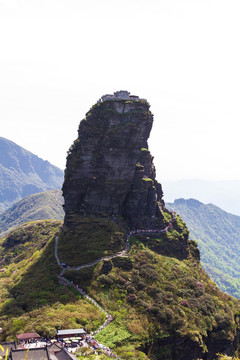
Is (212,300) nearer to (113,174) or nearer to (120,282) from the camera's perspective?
(120,282)

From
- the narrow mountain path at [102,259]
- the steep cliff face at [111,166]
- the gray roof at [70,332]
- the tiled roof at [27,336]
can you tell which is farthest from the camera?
the steep cliff face at [111,166]

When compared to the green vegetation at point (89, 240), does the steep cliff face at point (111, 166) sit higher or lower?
higher

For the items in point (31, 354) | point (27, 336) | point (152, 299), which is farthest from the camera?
point (152, 299)

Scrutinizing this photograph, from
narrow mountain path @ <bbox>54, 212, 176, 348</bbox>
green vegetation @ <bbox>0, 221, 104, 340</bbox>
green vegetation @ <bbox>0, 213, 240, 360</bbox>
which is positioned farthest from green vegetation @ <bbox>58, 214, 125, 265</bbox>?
green vegetation @ <bbox>0, 221, 104, 340</bbox>

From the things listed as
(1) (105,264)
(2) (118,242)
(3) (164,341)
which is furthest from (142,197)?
(3) (164,341)

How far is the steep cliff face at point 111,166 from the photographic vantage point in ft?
294

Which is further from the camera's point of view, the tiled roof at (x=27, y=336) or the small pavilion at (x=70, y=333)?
the small pavilion at (x=70, y=333)

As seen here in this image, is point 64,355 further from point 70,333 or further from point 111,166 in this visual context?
point 111,166

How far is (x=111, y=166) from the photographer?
8950 cm

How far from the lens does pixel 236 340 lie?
7544 cm

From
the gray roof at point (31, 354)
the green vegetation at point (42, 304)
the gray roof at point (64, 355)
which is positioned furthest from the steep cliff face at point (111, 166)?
the gray roof at point (31, 354)

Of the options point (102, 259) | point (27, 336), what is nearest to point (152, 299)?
point (102, 259)

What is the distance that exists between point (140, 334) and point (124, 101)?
68.5 meters

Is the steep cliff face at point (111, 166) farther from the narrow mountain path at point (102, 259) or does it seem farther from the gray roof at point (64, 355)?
the gray roof at point (64, 355)
